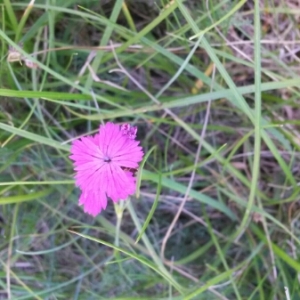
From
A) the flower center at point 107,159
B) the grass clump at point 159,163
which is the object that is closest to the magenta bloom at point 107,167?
the flower center at point 107,159

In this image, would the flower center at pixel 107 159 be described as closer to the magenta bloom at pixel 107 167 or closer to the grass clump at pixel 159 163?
the magenta bloom at pixel 107 167

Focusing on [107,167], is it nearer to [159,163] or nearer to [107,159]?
[107,159]

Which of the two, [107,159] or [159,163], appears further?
[159,163]

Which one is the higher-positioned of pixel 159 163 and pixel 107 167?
pixel 107 167

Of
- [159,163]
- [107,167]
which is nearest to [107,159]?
[107,167]

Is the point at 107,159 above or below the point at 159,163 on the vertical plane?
above

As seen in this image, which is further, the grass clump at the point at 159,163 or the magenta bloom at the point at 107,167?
the grass clump at the point at 159,163

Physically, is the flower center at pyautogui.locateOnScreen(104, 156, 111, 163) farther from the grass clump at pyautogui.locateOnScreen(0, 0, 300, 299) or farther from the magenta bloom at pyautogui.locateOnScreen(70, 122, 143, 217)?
the grass clump at pyautogui.locateOnScreen(0, 0, 300, 299)

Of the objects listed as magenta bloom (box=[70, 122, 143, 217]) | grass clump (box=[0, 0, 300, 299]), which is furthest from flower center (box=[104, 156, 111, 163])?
grass clump (box=[0, 0, 300, 299])

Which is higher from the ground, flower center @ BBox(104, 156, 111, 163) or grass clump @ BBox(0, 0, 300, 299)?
flower center @ BBox(104, 156, 111, 163)
